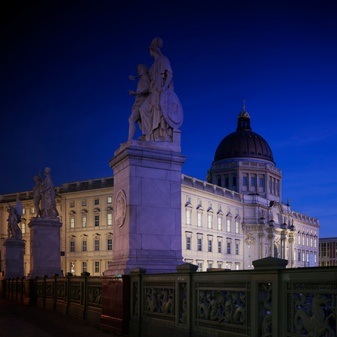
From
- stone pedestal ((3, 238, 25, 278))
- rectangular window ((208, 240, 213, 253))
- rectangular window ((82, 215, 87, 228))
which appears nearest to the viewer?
stone pedestal ((3, 238, 25, 278))

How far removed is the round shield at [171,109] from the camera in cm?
1500

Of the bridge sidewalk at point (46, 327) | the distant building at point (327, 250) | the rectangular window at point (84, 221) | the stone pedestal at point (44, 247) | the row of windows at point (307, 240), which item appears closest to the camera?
the bridge sidewalk at point (46, 327)

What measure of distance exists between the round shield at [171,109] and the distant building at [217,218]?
58.9 metres

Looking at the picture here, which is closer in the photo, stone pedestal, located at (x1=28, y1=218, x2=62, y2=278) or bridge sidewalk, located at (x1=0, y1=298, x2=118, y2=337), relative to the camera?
bridge sidewalk, located at (x1=0, y1=298, x2=118, y2=337)

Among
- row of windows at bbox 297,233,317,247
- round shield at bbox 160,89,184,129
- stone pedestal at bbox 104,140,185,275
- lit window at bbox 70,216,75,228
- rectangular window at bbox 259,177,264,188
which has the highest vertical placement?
rectangular window at bbox 259,177,264,188

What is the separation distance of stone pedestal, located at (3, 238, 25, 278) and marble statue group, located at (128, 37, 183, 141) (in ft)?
86.1

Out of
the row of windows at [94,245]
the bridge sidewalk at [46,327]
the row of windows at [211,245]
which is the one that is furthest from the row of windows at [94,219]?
the bridge sidewalk at [46,327]

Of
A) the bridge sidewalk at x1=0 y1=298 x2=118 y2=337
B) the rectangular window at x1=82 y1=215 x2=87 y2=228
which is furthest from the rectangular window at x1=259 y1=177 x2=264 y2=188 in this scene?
the bridge sidewalk at x1=0 y1=298 x2=118 y2=337

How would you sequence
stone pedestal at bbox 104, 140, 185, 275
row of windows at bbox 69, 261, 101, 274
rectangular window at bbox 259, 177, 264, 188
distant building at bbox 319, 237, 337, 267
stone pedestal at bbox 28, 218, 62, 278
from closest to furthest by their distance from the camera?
stone pedestal at bbox 104, 140, 185, 275 < stone pedestal at bbox 28, 218, 62, 278 < row of windows at bbox 69, 261, 101, 274 < rectangular window at bbox 259, 177, 264, 188 < distant building at bbox 319, 237, 337, 267

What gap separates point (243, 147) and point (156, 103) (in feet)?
433

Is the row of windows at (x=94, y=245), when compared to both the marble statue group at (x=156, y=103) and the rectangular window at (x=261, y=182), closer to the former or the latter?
the rectangular window at (x=261, y=182)

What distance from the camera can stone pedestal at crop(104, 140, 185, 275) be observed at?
13.7 meters

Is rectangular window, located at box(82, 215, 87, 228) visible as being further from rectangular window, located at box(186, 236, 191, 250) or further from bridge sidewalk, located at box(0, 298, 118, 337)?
bridge sidewalk, located at box(0, 298, 118, 337)

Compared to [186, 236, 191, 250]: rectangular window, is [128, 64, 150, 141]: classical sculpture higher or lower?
higher
